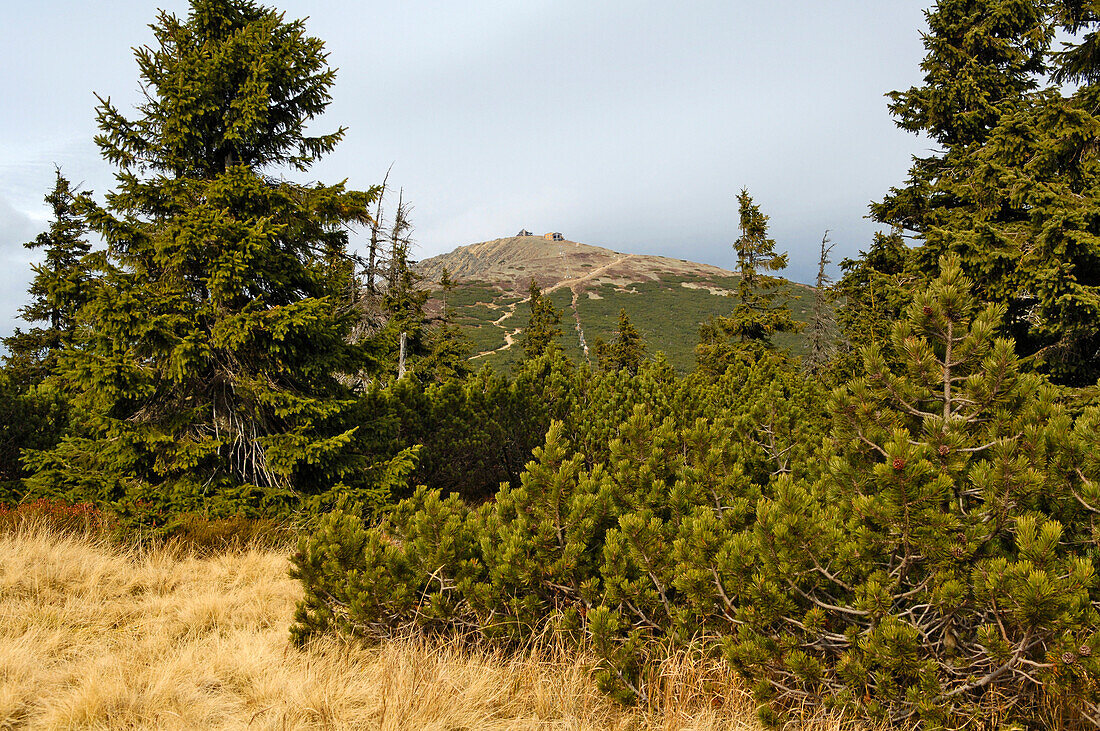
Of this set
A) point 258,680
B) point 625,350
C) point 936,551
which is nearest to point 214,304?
point 258,680

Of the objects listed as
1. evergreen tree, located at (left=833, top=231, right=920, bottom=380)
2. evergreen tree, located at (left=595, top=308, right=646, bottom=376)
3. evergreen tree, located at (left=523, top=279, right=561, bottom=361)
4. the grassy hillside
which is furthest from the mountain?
evergreen tree, located at (left=833, top=231, right=920, bottom=380)

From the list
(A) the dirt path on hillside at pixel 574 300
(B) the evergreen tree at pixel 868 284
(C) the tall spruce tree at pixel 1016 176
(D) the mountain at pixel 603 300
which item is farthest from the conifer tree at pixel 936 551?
(A) the dirt path on hillside at pixel 574 300

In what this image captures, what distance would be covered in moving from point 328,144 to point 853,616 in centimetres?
757

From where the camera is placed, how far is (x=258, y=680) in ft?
10.4

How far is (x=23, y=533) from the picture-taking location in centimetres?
527

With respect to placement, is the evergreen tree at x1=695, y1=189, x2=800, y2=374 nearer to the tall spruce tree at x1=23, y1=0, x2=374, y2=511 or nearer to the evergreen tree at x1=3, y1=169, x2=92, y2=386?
the tall spruce tree at x1=23, y1=0, x2=374, y2=511

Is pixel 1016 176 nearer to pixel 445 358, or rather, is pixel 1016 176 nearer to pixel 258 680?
pixel 258 680

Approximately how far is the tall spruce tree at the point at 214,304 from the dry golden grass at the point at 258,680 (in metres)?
1.81

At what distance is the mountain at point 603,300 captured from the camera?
5828 centimetres

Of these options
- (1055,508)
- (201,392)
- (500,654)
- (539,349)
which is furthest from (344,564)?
(539,349)

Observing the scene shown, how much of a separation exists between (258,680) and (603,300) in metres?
80.8

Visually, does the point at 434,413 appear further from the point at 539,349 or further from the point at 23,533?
the point at 539,349

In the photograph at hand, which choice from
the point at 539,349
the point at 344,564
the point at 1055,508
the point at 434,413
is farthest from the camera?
the point at 539,349

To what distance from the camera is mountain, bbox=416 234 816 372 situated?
5828 cm
